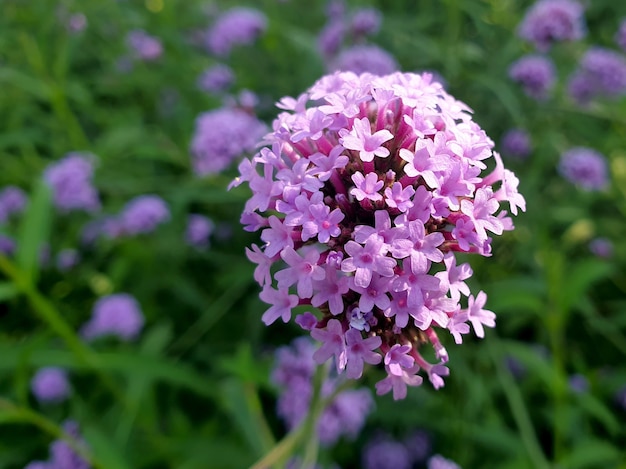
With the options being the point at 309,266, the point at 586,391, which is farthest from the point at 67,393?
the point at 586,391

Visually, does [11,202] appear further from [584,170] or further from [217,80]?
[584,170]

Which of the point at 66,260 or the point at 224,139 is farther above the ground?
the point at 224,139

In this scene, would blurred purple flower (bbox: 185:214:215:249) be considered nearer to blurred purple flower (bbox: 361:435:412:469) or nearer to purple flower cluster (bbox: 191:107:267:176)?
purple flower cluster (bbox: 191:107:267:176)

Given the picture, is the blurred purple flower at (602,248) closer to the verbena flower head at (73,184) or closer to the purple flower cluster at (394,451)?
the purple flower cluster at (394,451)

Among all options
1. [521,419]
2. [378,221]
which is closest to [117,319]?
[521,419]

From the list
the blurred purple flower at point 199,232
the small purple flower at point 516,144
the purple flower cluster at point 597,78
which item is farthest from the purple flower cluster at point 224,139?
the purple flower cluster at point 597,78

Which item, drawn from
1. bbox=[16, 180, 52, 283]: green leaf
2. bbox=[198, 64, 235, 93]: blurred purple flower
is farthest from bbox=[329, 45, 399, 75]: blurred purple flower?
bbox=[16, 180, 52, 283]: green leaf
